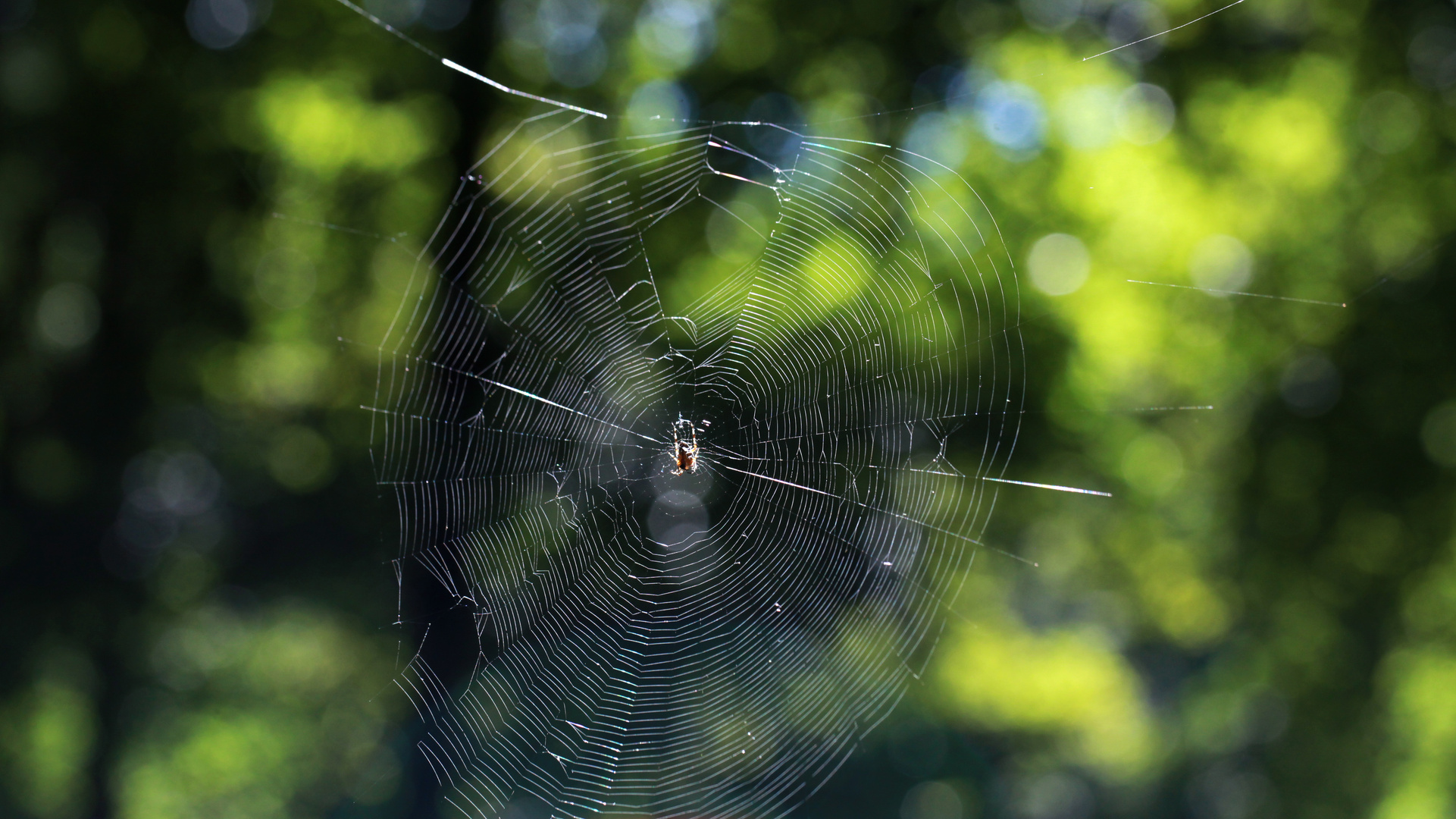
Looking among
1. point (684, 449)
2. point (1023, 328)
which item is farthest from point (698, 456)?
point (1023, 328)

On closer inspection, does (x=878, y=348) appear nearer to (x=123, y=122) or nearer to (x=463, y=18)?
(x=463, y=18)

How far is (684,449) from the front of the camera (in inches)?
229

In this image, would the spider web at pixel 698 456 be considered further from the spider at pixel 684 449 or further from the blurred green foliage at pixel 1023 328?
the blurred green foliage at pixel 1023 328

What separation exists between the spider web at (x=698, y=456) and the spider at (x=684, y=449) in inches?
2.0

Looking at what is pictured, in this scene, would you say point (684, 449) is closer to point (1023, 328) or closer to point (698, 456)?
point (698, 456)

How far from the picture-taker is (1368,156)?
8734mm

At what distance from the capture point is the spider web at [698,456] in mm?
5688

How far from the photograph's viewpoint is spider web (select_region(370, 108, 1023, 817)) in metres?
5.69

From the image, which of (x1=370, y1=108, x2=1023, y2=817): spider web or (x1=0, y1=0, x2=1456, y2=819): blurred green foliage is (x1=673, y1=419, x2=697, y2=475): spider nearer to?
(x1=370, y1=108, x2=1023, y2=817): spider web

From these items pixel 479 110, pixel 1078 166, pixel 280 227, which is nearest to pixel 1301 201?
pixel 1078 166

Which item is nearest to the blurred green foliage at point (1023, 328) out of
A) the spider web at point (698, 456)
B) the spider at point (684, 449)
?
the spider web at point (698, 456)

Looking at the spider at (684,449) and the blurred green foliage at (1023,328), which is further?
the blurred green foliage at (1023,328)

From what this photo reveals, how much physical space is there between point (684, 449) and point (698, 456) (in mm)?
251

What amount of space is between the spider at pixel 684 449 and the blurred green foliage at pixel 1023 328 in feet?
6.44
